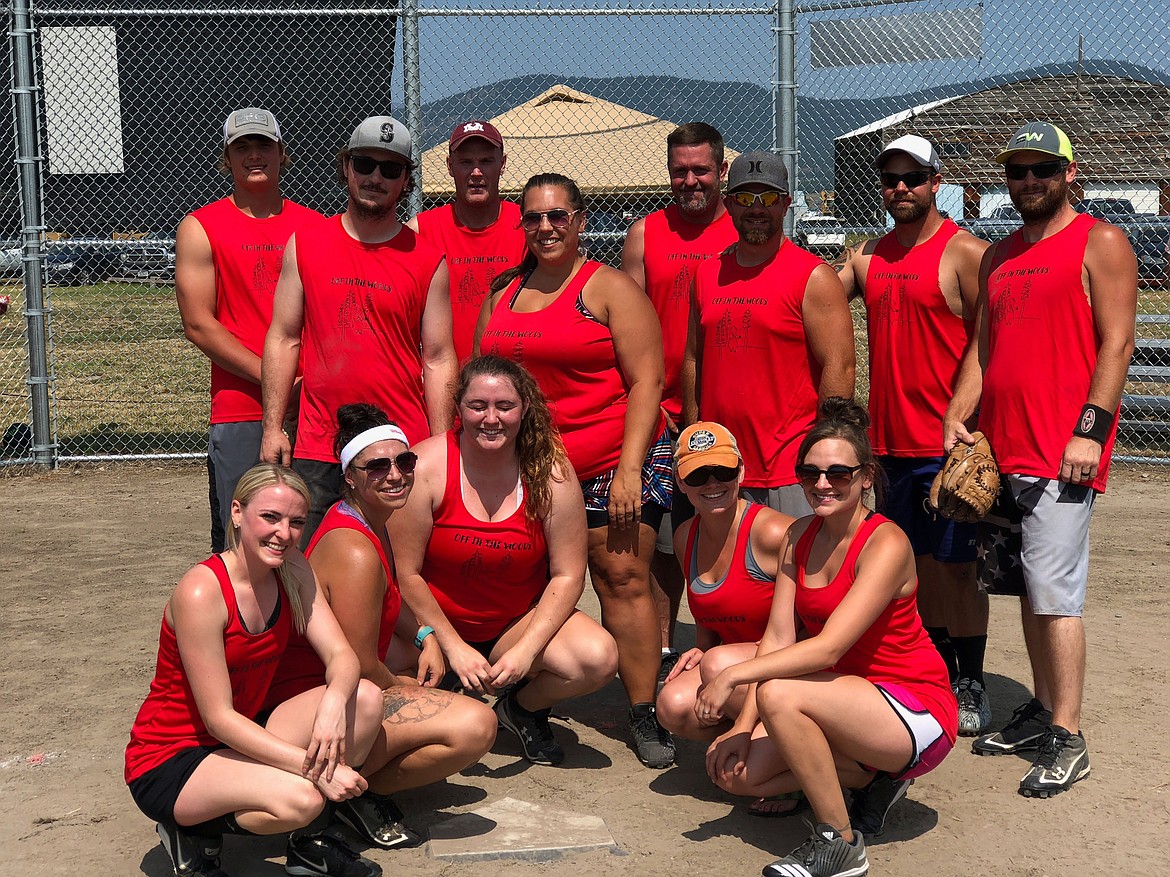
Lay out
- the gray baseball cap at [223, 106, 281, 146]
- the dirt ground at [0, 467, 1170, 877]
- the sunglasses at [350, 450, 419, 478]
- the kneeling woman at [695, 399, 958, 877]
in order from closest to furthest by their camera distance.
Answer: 1. the kneeling woman at [695, 399, 958, 877]
2. the dirt ground at [0, 467, 1170, 877]
3. the sunglasses at [350, 450, 419, 478]
4. the gray baseball cap at [223, 106, 281, 146]

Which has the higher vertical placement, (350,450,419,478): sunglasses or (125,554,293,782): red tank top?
(350,450,419,478): sunglasses

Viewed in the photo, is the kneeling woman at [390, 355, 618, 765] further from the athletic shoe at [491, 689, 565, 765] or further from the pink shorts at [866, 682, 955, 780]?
the pink shorts at [866, 682, 955, 780]

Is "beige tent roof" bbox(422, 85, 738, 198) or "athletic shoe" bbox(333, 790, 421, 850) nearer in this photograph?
"athletic shoe" bbox(333, 790, 421, 850)

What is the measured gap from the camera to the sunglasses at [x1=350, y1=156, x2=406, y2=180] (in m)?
4.82

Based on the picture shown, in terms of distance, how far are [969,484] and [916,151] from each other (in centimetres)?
139

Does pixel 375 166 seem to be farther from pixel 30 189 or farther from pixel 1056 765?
pixel 30 189

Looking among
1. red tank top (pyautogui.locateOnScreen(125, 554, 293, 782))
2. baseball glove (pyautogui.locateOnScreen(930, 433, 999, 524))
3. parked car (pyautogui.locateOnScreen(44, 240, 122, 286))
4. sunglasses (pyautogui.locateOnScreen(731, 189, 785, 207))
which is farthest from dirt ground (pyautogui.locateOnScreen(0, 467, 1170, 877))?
parked car (pyautogui.locateOnScreen(44, 240, 122, 286))

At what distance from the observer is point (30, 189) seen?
29.6 feet

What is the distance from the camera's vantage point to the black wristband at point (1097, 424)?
169 inches

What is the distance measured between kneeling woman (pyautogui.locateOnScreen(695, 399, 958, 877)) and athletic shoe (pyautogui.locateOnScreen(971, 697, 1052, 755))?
837 mm

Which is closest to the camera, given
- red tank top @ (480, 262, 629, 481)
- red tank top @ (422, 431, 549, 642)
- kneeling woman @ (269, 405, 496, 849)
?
kneeling woman @ (269, 405, 496, 849)

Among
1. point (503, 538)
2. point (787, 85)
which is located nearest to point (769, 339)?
point (503, 538)

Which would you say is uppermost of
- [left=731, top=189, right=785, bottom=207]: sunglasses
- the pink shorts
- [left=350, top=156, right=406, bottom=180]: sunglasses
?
[left=350, top=156, right=406, bottom=180]: sunglasses

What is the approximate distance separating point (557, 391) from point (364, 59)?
8163 millimetres
